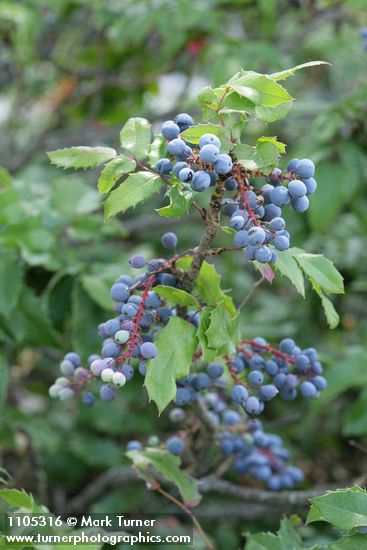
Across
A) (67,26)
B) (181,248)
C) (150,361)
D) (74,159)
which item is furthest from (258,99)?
(67,26)

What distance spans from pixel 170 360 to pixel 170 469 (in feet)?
1.60

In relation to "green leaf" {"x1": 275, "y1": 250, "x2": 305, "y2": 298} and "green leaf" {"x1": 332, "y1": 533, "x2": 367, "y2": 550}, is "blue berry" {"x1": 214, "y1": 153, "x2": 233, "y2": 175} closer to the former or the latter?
"green leaf" {"x1": 275, "y1": 250, "x2": 305, "y2": 298}

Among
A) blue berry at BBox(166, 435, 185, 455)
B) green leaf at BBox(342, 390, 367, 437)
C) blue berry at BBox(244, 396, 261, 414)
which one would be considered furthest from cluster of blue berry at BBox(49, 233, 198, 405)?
green leaf at BBox(342, 390, 367, 437)

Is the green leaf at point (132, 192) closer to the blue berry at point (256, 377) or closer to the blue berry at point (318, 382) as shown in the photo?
the blue berry at point (256, 377)

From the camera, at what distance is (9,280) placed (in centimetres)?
218

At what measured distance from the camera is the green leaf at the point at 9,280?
2135mm

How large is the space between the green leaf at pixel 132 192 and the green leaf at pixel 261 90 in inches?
9.7

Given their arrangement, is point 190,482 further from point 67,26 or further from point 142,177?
point 67,26

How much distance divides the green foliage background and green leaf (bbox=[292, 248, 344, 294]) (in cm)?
83

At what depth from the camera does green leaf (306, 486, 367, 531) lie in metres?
1.34

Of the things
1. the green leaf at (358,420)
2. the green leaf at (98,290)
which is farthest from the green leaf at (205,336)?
the green leaf at (358,420)

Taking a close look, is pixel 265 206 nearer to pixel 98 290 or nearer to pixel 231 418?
pixel 231 418

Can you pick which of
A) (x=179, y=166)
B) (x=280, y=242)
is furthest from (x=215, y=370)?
(x=179, y=166)

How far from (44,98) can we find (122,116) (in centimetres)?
96
